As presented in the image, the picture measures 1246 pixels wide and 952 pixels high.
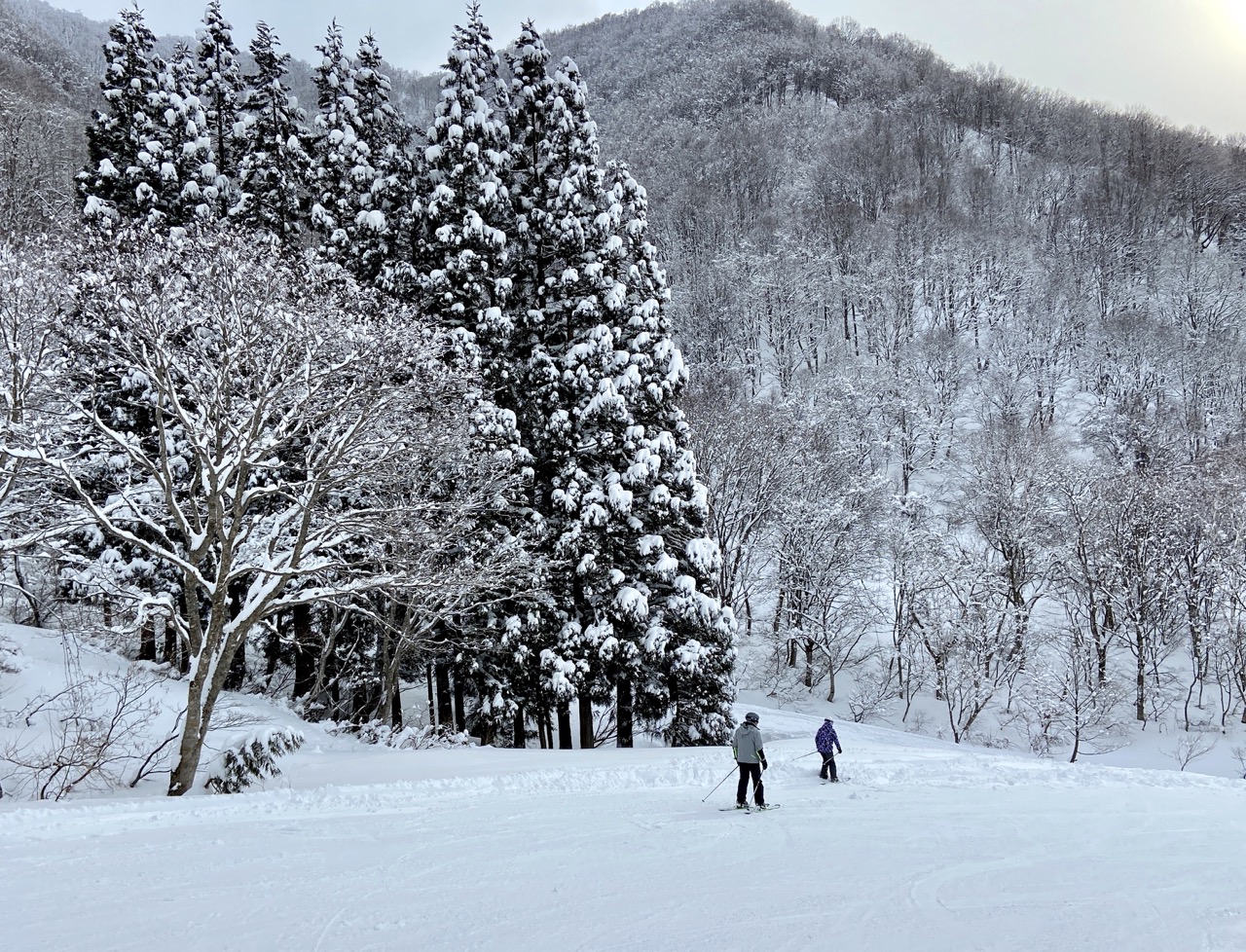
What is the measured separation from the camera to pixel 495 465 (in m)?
16.5

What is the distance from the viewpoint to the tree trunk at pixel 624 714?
1834 cm

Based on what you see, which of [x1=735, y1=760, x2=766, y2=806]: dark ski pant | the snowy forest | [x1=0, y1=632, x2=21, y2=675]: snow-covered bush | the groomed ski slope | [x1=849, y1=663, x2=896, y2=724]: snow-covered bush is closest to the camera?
the groomed ski slope

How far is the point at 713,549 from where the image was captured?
17562 mm

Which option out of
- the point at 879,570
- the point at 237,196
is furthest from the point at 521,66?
the point at 879,570

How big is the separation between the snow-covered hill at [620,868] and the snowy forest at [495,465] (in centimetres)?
367

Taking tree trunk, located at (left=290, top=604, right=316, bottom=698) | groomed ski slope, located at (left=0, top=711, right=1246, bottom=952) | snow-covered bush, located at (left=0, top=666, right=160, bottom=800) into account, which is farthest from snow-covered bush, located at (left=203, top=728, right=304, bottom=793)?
tree trunk, located at (left=290, top=604, right=316, bottom=698)

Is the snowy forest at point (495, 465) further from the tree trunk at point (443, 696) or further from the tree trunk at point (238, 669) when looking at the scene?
the tree trunk at point (238, 669)

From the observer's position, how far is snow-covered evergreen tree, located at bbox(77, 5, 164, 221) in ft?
64.5

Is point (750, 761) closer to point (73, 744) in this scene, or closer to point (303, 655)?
point (73, 744)

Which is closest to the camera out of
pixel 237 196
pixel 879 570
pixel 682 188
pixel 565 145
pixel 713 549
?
pixel 713 549

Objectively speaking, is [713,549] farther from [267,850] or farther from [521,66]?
[521,66]

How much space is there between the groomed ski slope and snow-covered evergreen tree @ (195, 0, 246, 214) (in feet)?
66.0

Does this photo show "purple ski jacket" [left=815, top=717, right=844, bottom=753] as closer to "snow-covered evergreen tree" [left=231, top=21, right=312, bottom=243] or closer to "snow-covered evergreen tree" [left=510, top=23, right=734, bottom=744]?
"snow-covered evergreen tree" [left=510, top=23, right=734, bottom=744]

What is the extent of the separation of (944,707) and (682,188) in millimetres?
62670
